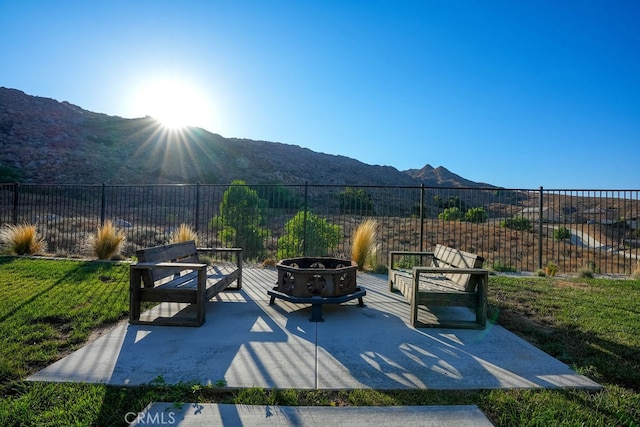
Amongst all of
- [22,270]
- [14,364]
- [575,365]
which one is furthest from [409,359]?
[22,270]

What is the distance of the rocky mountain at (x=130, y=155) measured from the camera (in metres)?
30.8

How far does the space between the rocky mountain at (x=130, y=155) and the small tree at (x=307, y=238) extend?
26.0m

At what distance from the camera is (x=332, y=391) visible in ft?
7.79

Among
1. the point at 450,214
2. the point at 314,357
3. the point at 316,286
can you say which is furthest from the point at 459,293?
the point at 450,214

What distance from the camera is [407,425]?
77.0 inches

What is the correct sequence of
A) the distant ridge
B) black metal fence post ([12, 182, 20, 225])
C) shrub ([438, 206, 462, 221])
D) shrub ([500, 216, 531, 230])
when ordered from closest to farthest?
black metal fence post ([12, 182, 20, 225]) < shrub ([438, 206, 462, 221]) < shrub ([500, 216, 531, 230]) < the distant ridge

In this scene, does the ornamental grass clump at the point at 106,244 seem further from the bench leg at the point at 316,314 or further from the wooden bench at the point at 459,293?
the wooden bench at the point at 459,293

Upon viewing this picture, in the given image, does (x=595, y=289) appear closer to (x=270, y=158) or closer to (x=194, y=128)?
(x=270, y=158)

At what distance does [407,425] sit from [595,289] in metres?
5.74

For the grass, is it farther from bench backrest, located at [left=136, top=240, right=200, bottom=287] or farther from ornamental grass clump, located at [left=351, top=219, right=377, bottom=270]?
ornamental grass clump, located at [left=351, top=219, right=377, bottom=270]

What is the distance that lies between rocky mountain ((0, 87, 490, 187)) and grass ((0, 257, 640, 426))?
88.5 ft

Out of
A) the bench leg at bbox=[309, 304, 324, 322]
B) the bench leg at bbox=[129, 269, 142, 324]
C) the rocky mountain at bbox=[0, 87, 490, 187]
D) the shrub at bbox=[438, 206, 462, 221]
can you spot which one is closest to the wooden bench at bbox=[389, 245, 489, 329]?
the bench leg at bbox=[309, 304, 324, 322]

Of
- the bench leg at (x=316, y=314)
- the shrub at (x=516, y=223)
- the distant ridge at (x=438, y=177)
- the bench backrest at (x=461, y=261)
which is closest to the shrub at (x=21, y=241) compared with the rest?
the bench leg at (x=316, y=314)

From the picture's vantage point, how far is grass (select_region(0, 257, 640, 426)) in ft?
6.89
